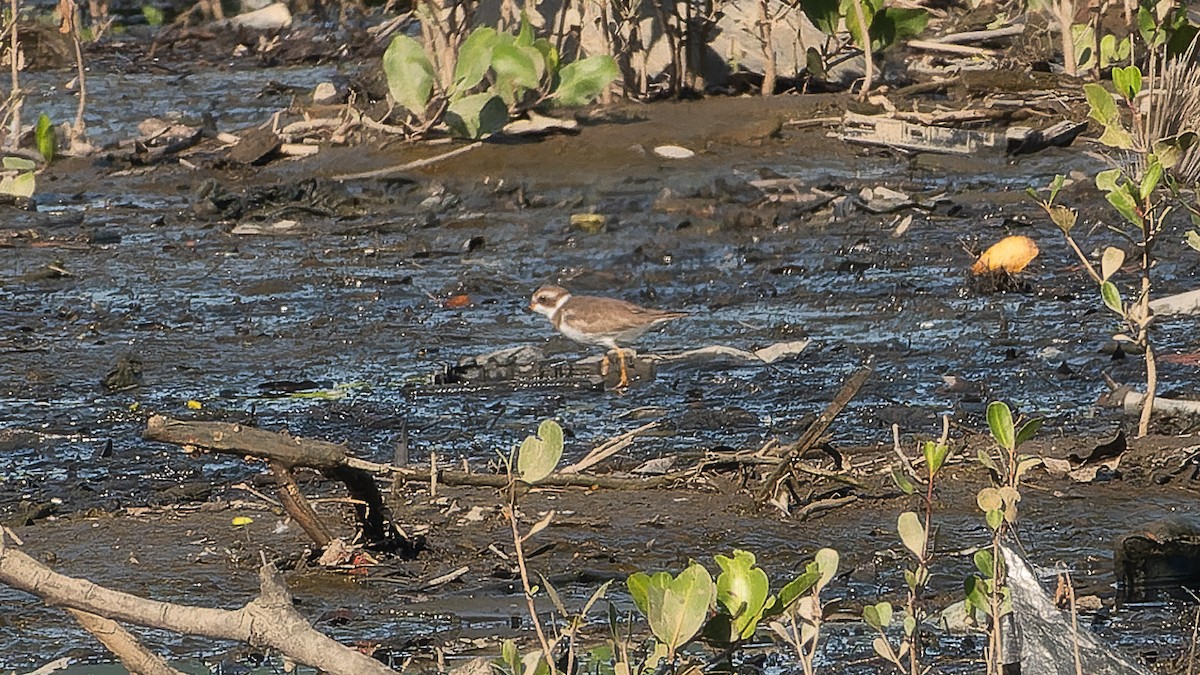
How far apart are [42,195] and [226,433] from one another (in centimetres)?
757

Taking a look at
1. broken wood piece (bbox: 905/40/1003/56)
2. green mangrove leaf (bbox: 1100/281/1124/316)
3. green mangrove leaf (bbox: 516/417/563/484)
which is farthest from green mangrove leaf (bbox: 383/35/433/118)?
green mangrove leaf (bbox: 516/417/563/484)

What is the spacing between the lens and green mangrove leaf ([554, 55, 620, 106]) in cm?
1159

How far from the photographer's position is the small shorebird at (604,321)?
7.33 metres

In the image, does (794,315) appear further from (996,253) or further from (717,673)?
(717,673)

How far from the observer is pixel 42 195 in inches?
453

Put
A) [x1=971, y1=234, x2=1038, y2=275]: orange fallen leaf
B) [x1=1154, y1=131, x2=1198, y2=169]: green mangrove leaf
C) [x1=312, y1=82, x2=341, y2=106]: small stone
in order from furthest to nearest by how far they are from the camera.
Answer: [x1=312, y1=82, x2=341, y2=106]: small stone < [x1=971, y1=234, x2=1038, y2=275]: orange fallen leaf < [x1=1154, y1=131, x2=1198, y2=169]: green mangrove leaf

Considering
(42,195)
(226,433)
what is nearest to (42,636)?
(226,433)

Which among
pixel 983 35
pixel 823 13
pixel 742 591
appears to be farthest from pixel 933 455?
pixel 983 35

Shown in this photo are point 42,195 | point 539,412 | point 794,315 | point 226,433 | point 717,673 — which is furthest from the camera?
point 42,195

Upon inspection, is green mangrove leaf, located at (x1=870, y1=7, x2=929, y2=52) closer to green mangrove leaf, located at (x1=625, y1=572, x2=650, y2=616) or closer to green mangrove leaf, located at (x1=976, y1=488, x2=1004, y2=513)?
green mangrove leaf, located at (x1=976, y1=488, x2=1004, y2=513)

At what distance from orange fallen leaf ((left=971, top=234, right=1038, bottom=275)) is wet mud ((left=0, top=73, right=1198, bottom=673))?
9cm

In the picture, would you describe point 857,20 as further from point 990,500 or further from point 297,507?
point 990,500

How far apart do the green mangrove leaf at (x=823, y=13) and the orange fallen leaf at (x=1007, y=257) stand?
12.2 feet

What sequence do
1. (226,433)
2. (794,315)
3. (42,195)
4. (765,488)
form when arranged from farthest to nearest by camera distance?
(42,195), (794,315), (765,488), (226,433)
